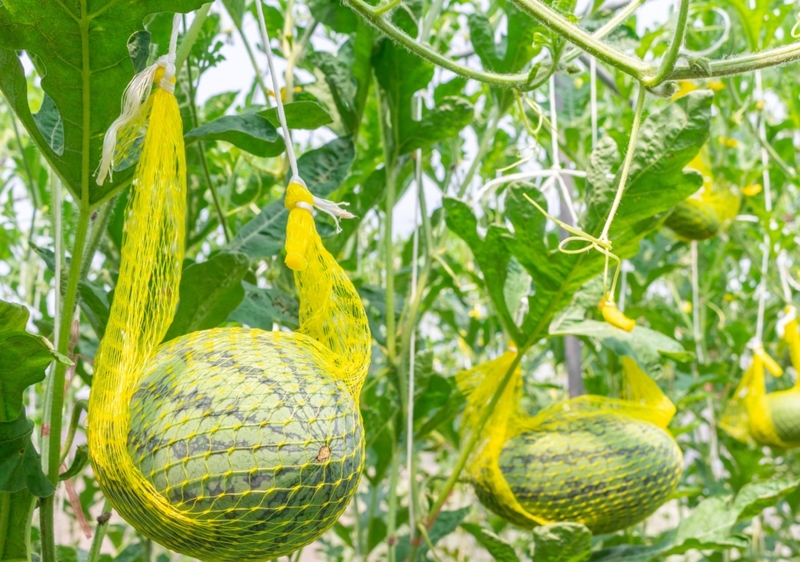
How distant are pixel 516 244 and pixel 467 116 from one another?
0.22 m

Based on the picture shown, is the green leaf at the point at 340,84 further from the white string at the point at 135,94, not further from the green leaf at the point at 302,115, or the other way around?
the white string at the point at 135,94

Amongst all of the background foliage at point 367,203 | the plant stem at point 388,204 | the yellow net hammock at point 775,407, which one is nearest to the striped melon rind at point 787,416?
the yellow net hammock at point 775,407

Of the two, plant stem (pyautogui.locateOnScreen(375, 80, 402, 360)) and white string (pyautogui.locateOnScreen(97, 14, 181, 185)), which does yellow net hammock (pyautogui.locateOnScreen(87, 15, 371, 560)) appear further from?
plant stem (pyautogui.locateOnScreen(375, 80, 402, 360))

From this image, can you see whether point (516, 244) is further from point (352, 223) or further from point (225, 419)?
point (225, 419)

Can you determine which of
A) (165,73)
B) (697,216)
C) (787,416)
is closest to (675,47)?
(165,73)

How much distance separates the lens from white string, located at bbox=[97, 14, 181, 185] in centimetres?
65

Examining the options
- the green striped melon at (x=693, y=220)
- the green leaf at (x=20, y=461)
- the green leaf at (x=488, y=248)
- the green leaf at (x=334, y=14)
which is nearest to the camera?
the green leaf at (x=20, y=461)

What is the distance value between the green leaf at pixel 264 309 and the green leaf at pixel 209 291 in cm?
→ 13

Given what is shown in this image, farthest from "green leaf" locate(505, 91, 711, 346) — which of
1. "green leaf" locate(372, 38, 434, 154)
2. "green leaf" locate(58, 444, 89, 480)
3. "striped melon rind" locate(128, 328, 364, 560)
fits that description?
"green leaf" locate(58, 444, 89, 480)

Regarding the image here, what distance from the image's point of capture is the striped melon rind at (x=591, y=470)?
1.05m

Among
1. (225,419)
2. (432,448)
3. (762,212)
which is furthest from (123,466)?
(762,212)

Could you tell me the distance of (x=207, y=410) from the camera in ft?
1.97

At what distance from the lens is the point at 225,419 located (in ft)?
1.95

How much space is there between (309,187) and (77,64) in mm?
395
